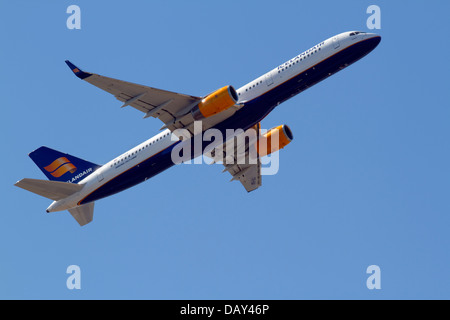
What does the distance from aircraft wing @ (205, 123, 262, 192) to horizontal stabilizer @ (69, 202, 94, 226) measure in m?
10.6

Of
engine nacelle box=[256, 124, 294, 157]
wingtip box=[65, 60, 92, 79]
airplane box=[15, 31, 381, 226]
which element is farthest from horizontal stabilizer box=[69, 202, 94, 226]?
engine nacelle box=[256, 124, 294, 157]

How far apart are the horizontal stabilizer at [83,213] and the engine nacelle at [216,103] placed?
1290 centimetres

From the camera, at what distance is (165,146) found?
5444cm

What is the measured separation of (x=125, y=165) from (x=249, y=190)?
1400cm

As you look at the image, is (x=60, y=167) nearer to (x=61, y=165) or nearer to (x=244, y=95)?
(x=61, y=165)

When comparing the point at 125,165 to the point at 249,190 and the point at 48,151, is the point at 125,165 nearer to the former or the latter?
the point at 48,151

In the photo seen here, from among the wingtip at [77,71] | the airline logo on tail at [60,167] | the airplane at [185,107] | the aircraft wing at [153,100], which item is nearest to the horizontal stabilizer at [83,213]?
the airplane at [185,107]

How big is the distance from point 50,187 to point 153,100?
1085 centimetres

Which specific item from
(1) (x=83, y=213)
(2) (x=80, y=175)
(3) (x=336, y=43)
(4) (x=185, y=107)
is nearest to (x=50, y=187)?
(2) (x=80, y=175)

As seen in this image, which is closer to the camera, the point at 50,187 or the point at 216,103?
the point at 216,103

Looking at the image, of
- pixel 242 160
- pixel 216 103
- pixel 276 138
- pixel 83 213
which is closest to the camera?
pixel 216 103

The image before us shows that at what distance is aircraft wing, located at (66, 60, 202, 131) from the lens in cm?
4956

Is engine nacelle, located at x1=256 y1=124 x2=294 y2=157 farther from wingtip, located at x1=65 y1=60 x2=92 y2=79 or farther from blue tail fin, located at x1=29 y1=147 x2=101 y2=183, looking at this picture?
wingtip, located at x1=65 y1=60 x2=92 y2=79

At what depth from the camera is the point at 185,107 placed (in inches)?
2089
